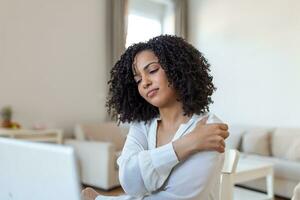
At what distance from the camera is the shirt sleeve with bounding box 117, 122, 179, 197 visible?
83cm

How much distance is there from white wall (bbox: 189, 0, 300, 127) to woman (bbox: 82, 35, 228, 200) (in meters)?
3.65

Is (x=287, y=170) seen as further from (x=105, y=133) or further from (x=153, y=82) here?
(x=153, y=82)

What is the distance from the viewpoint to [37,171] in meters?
0.50

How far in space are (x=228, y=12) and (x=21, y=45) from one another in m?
2.96

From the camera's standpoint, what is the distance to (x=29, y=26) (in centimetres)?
386

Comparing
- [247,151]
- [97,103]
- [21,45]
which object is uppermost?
[21,45]

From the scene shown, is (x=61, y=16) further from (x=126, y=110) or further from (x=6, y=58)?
(x=126, y=110)

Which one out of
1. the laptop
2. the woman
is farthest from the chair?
the laptop

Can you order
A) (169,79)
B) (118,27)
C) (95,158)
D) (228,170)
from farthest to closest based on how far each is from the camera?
1. (118,27)
2. (95,158)
3. (228,170)
4. (169,79)

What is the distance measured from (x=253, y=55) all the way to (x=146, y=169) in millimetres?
4171

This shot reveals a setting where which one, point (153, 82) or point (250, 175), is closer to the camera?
point (153, 82)

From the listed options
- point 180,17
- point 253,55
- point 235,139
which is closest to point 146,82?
point 235,139

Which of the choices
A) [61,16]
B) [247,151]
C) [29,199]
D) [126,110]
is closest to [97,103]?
[61,16]

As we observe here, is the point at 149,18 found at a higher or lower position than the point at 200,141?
higher
